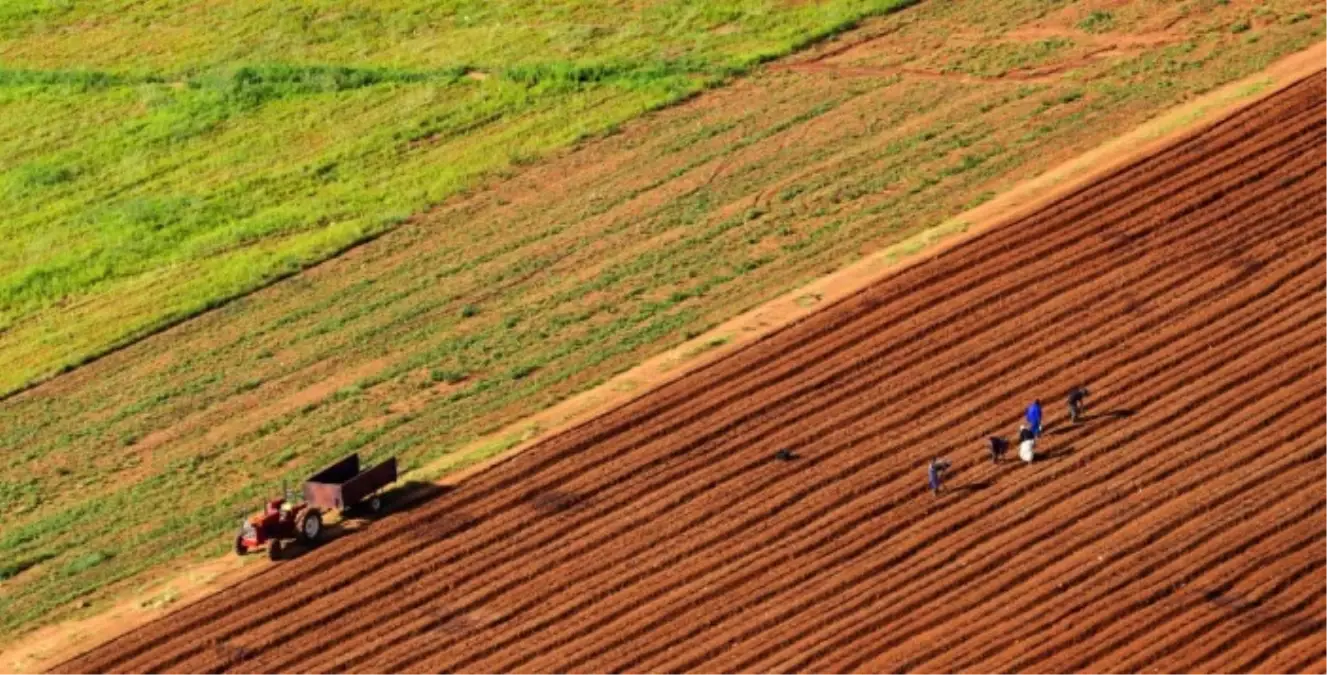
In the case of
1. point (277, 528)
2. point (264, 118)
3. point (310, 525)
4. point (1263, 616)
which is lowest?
point (1263, 616)

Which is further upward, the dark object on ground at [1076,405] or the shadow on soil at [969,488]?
the dark object on ground at [1076,405]

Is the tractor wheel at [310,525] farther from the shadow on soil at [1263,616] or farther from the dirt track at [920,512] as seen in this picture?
the shadow on soil at [1263,616]

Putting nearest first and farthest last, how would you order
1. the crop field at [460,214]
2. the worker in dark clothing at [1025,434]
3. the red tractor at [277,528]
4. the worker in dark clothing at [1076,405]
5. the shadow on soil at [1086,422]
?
the red tractor at [277,528] → the worker in dark clothing at [1025,434] → the shadow on soil at [1086,422] → the worker in dark clothing at [1076,405] → the crop field at [460,214]

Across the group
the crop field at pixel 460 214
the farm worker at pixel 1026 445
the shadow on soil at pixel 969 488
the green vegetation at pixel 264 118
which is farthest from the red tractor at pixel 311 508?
the green vegetation at pixel 264 118

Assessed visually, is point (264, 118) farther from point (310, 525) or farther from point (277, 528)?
point (277, 528)

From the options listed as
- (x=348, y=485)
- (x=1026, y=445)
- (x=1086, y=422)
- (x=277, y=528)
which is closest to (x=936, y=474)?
(x=1026, y=445)

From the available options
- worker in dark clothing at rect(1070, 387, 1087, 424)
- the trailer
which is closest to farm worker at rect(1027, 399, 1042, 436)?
worker in dark clothing at rect(1070, 387, 1087, 424)
